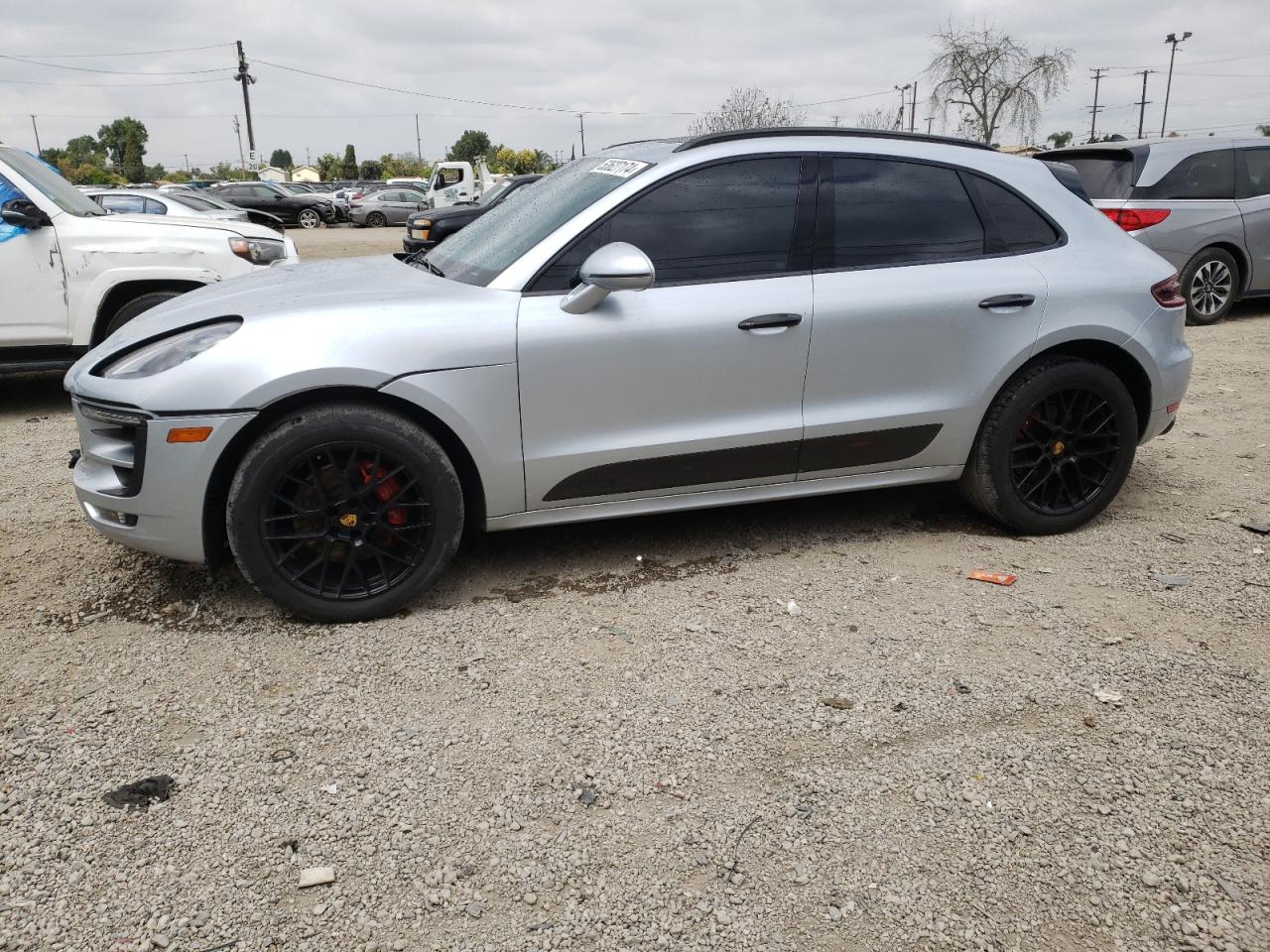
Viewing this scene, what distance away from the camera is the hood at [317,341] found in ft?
10.5

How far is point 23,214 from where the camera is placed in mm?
6277

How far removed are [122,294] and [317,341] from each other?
421 cm

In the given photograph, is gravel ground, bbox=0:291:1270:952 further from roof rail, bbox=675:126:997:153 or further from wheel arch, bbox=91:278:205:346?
wheel arch, bbox=91:278:205:346

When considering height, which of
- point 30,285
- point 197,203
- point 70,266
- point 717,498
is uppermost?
point 197,203

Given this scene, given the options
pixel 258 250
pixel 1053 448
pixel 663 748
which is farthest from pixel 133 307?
pixel 1053 448

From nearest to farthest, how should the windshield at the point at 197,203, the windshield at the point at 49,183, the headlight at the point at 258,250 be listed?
the windshield at the point at 49,183, the headlight at the point at 258,250, the windshield at the point at 197,203

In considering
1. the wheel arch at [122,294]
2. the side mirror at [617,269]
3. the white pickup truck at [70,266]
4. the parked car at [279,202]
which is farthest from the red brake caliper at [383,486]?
the parked car at [279,202]

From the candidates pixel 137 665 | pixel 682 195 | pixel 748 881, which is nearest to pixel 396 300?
pixel 682 195

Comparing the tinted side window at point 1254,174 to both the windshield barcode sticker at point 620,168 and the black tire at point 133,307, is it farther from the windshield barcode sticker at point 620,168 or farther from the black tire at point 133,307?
the black tire at point 133,307

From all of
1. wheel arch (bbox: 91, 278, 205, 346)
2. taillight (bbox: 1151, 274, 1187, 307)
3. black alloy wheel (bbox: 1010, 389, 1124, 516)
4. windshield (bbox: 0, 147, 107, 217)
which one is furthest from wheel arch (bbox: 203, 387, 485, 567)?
windshield (bbox: 0, 147, 107, 217)

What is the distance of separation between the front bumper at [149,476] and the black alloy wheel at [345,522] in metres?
0.24

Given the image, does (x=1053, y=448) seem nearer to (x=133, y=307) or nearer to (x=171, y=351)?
(x=171, y=351)

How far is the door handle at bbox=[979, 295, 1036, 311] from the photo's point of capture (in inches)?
155

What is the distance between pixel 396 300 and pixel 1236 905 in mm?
2968
